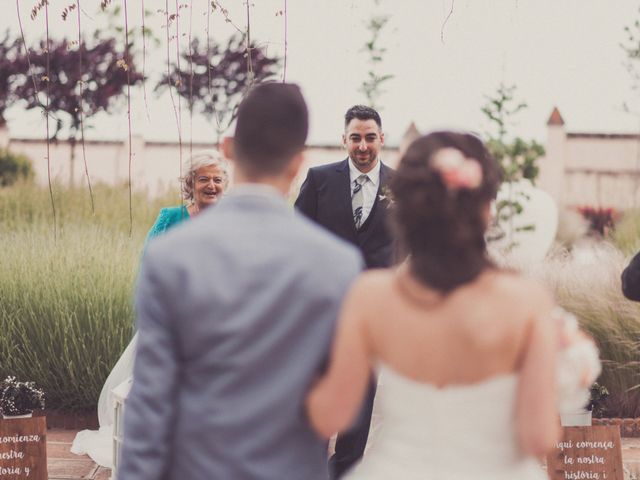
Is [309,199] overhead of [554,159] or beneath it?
overhead

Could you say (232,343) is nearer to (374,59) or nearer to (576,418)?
(576,418)

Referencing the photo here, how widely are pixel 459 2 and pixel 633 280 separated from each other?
2622 mm

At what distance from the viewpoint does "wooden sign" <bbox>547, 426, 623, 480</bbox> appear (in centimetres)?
428

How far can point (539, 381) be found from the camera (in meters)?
1.87

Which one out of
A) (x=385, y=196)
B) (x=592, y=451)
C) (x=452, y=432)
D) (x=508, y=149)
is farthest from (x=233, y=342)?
(x=508, y=149)

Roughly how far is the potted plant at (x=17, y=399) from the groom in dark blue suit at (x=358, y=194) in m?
1.62

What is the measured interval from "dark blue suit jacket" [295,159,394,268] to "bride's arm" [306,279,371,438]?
9.27ft

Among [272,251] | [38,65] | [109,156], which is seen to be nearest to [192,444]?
[272,251]

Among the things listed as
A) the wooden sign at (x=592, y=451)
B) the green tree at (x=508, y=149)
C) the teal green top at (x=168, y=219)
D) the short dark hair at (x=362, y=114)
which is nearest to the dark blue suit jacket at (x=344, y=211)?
the short dark hair at (x=362, y=114)

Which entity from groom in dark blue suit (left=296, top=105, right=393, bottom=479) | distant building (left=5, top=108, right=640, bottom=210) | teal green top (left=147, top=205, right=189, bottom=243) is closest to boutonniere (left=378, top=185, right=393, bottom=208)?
groom in dark blue suit (left=296, top=105, right=393, bottom=479)

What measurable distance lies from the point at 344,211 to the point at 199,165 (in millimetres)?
756

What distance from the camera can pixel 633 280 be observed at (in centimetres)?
311

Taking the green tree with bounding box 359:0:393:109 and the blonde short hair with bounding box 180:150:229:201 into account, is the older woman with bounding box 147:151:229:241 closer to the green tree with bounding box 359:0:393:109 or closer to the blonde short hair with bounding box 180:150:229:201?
the blonde short hair with bounding box 180:150:229:201

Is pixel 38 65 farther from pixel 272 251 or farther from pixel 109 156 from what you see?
pixel 272 251
